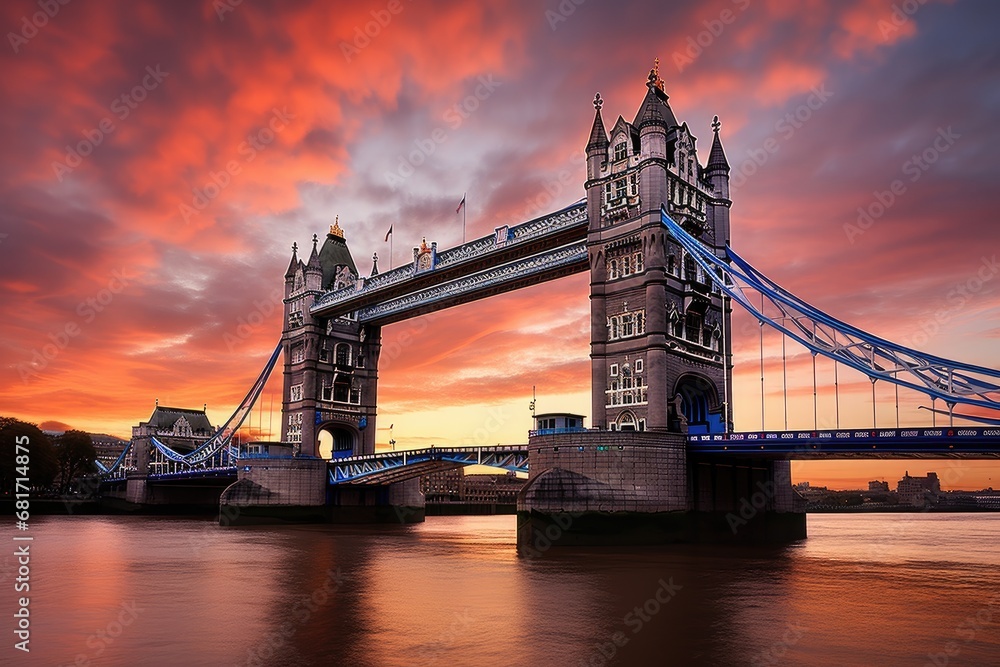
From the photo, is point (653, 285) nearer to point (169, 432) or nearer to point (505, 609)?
point (505, 609)

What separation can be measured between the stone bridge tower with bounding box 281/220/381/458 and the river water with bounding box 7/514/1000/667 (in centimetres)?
4184

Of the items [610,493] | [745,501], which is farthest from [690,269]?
[610,493]

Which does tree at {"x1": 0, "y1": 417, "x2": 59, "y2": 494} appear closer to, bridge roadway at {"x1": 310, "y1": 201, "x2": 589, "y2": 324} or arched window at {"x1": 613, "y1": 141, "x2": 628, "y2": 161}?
bridge roadway at {"x1": 310, "y1": 201, "x2": 589, "y2": 324}

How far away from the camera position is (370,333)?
295 feet

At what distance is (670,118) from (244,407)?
6769cm

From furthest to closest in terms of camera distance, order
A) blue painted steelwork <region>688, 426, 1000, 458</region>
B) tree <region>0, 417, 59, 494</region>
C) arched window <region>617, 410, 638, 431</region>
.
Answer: tree <region>0, 417, 59, 494</region>
arched window <region>617, 410, 638, 431</region>
blue painted steelwork <region>688, 426, 1000, 458</region>

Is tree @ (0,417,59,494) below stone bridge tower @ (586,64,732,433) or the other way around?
below

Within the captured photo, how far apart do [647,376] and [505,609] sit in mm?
28447

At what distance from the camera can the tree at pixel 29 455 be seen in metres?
94.8

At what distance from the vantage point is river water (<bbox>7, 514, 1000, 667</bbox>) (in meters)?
17.7

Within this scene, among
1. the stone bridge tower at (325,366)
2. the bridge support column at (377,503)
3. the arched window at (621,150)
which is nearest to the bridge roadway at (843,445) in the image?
the arched window at (621,150)

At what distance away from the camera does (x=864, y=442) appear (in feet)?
139

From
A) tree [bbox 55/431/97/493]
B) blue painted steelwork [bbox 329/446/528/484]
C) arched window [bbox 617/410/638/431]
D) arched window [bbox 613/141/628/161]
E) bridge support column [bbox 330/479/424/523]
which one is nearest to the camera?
arched window [bbox 617/410/638/431]

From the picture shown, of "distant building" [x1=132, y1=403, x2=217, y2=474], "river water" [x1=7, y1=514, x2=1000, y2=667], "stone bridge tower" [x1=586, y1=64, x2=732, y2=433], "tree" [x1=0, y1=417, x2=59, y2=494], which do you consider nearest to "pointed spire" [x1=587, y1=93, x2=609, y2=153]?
"stone bridge tower" [x1=586, y1=64, x2=732, y2=433]
